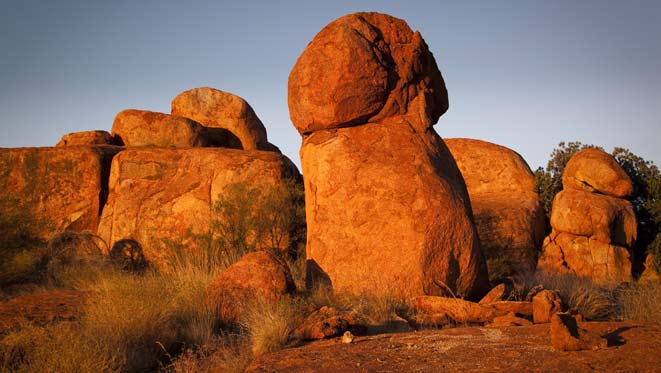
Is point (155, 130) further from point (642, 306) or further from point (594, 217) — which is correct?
point (642, 306)

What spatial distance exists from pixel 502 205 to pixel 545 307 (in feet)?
18.1

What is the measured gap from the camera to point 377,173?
6.93m

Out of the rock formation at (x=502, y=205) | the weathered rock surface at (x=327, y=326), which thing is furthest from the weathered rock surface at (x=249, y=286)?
→ the rock formation at (x=502, y=205)

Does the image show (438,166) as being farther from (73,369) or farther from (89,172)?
(89,172)

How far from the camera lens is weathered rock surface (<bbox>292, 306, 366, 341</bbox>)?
5.28 m

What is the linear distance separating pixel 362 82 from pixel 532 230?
5.44 m

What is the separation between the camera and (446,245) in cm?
684

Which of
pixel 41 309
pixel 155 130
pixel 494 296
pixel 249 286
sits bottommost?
pixel 41 309

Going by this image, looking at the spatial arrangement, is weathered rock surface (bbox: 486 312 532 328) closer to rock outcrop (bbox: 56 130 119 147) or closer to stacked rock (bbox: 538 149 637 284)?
stacked rock (bbox: 538 149 637 284)

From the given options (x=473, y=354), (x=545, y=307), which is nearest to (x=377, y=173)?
(x=545, y=307)

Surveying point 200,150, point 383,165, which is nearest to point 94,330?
point 383,165

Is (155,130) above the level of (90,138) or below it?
above

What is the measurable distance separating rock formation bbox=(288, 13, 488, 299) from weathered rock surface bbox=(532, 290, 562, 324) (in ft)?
2.99

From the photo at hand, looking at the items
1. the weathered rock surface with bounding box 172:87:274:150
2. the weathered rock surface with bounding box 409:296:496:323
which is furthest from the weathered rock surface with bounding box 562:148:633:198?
the weathered rock surface with bounding box 172:87:274:150
